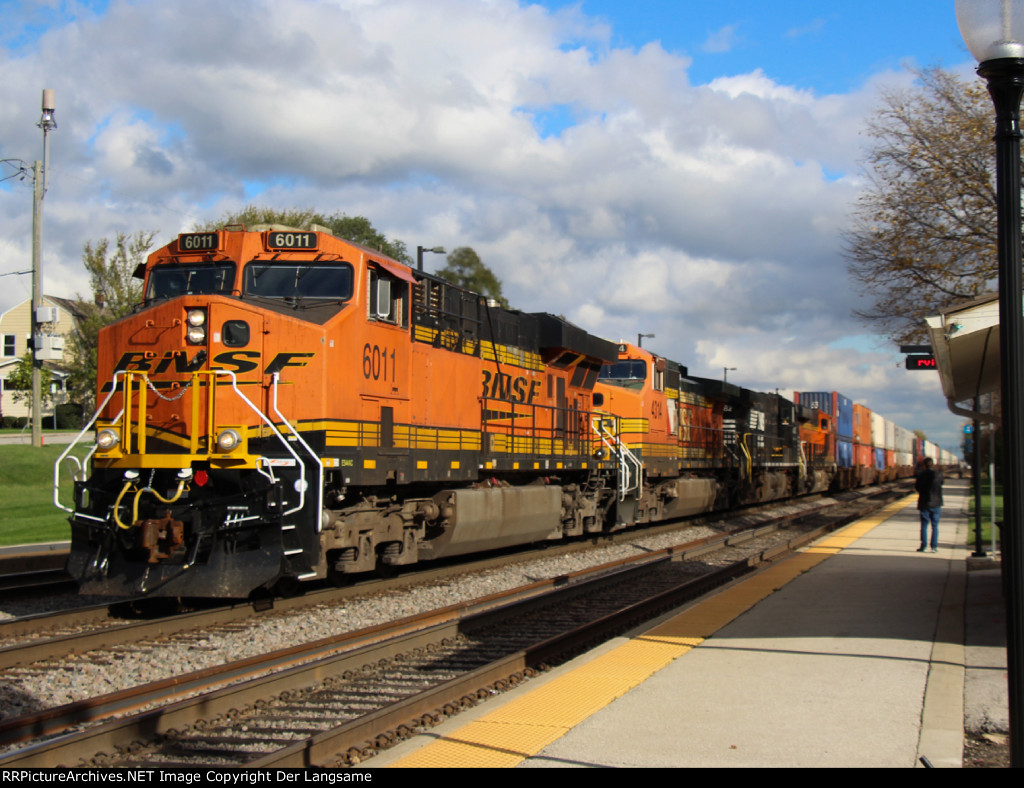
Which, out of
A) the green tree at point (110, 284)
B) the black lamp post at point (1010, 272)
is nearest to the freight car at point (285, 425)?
the black lamp post at point (1010, 272)

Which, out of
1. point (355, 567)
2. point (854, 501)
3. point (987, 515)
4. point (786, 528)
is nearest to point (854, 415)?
point (854, 501)

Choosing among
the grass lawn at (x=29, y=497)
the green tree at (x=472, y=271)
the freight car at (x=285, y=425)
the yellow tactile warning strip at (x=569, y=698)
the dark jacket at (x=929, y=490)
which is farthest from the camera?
the green tree at (x=472, y=271)

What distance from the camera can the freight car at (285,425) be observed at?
8.76 m

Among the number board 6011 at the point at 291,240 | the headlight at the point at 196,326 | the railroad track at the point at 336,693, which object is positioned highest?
the number board 6011 at the point at 291,240

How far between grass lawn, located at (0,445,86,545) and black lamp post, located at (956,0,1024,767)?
15.9m

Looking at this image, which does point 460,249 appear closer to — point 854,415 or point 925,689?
point 854,415

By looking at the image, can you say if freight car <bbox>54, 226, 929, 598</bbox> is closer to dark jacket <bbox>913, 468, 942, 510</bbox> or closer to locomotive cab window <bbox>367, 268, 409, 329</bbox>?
locomotive cab window <bbox>367, 268, 409, 329</bbox>

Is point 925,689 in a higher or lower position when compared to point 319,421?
lower

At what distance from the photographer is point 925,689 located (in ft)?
21.2

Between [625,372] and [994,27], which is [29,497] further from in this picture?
[994,27]

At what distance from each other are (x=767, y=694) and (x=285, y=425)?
5291mm

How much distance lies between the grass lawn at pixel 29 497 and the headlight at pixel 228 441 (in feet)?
29.4

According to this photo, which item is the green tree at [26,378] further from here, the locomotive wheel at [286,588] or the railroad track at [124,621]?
the locomotive wheel at [286,588]
